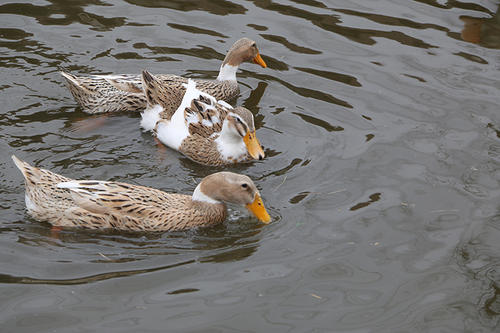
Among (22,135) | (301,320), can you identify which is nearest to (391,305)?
(301,320)

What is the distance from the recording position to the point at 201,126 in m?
9.02

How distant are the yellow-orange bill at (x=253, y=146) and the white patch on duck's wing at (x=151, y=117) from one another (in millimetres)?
1308

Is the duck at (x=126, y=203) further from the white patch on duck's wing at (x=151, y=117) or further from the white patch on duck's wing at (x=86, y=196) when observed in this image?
the white patch on duck's wing at (x=151, y=117)

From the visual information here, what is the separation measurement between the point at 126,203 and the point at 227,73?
3.70m

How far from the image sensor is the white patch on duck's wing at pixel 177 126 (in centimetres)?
896

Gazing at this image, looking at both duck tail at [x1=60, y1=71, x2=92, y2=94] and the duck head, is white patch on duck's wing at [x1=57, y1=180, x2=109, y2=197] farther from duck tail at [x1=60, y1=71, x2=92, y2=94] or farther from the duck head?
duck tail at [x1=60, y1=71, x2=92, y2=94]

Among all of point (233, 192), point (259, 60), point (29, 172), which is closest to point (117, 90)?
point (259, 60)

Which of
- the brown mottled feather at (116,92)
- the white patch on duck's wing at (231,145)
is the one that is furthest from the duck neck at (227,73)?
the white patch on duck's wing at (231,145)

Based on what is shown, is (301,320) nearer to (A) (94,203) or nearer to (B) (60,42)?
(A) (94,203)

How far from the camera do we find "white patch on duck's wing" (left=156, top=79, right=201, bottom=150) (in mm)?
8961

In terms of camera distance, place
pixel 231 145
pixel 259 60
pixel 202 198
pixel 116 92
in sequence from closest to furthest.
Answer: pixel 202 198, pixel 231 145, pixel 116 92, pixel 259 60

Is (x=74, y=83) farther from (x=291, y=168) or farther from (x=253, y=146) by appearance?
(x=291, y=168)

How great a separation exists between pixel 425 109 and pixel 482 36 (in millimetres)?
2593

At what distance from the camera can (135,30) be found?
11.5m
